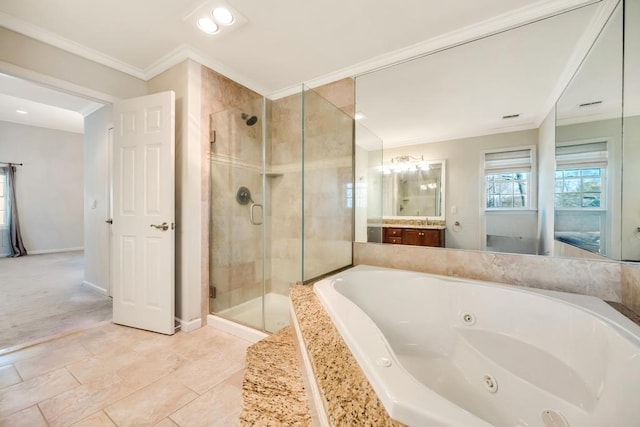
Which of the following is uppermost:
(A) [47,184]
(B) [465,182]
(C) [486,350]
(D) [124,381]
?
(A) [47,184]

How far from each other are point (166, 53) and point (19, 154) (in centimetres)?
567

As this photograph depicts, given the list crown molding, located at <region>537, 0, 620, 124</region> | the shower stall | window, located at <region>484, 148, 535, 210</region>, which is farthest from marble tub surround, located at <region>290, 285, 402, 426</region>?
crown molding, located at <region>537, 0, 620, 124</region>

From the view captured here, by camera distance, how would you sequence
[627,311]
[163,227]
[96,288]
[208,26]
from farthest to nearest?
[96,288] < [163,227] < [208,26] < [627,311]

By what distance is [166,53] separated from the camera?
88.3 inches

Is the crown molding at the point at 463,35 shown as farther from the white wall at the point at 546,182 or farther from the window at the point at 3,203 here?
the window at the point at 3,203

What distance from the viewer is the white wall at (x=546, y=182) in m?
1.64

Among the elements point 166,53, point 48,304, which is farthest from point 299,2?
point 48,304

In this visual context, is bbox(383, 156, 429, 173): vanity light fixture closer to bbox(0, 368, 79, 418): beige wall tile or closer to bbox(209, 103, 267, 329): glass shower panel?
bbox(209, 103, 267, 329): glass shower panel

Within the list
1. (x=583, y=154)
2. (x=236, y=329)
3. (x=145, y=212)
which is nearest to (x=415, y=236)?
(x=583, y=154)

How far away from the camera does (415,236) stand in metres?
2.07

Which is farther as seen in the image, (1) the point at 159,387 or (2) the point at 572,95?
(2) the point at 572,95

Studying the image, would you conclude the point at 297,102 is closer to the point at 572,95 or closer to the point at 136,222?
the point at 136,222

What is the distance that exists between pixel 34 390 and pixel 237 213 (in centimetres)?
171

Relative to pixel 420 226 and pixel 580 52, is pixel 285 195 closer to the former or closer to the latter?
pixel 420 226
